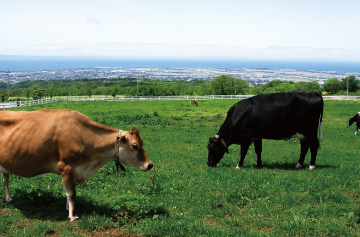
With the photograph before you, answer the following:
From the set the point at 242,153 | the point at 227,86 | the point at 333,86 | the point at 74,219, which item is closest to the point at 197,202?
the point at 74,219

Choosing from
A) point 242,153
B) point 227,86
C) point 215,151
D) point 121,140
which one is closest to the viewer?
point 121,140

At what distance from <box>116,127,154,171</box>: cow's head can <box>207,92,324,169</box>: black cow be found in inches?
247

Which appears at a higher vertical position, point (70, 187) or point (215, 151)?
point (70, 187)

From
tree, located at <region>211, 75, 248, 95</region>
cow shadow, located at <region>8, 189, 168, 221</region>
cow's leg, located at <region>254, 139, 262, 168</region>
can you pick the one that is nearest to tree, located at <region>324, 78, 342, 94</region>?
tree, located at <region>211, 75, 248, 95</region>

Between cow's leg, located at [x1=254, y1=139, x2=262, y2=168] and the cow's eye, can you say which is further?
cow's leg, located at [x1=254, y1=139, x2=262, y2=168]

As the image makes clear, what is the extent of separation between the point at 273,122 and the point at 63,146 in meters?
8.51

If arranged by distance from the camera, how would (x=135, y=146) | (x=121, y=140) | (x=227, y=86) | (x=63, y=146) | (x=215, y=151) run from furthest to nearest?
(x=227, y=86)
(x=215, y=151)
(x=135, y=146)
(x=121, y=140)
(x=63, y=146)

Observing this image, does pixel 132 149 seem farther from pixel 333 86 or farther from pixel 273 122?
pixel 333 86

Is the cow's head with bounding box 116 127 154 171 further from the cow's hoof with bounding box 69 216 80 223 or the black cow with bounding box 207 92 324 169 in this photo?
the black cow with bounding box 207 92 324 169

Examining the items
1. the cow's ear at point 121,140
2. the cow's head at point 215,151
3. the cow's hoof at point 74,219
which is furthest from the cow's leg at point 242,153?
the cow's hoof at point 74,219

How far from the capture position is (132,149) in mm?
7715

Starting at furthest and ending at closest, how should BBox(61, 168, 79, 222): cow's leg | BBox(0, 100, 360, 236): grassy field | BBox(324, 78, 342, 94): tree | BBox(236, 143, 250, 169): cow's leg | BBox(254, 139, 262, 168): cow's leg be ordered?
BBox(324, 78, 342, 94): tree, BBox(254, 139, 262, 168): cow's leg, BBox(236, 143, 250, 169): cow's leg, BBox(61, 168, 79, 222): cow's leg, BBox(0, 100, 360, 236): grassy field

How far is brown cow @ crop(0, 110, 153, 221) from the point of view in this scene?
290 inches

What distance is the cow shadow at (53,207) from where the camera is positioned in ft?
25.0
